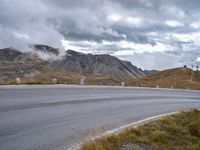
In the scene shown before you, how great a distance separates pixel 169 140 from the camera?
11445 millimetres

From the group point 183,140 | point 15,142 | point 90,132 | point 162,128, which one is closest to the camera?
point 15,142

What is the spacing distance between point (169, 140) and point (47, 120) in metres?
3.79

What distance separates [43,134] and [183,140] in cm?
438

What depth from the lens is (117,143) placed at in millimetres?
9656

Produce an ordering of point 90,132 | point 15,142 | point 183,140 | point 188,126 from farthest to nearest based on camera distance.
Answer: point 188,126, point 183,140, point 90,132, point 15,142

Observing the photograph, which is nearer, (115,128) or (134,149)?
(134,149)

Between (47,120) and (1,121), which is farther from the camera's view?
(47,120)

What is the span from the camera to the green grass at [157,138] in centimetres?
941

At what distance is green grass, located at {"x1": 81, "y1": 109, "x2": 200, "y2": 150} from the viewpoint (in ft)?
30.9

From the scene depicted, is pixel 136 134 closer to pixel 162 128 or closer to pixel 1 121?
pixel 162 128

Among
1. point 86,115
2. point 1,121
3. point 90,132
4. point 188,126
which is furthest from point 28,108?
point 188,126

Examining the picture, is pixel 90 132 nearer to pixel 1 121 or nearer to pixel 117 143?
pixel 117 143

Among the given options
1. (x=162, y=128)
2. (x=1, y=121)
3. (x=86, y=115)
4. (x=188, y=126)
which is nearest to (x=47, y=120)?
(x=1, y=121)

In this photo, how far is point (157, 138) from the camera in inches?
436
